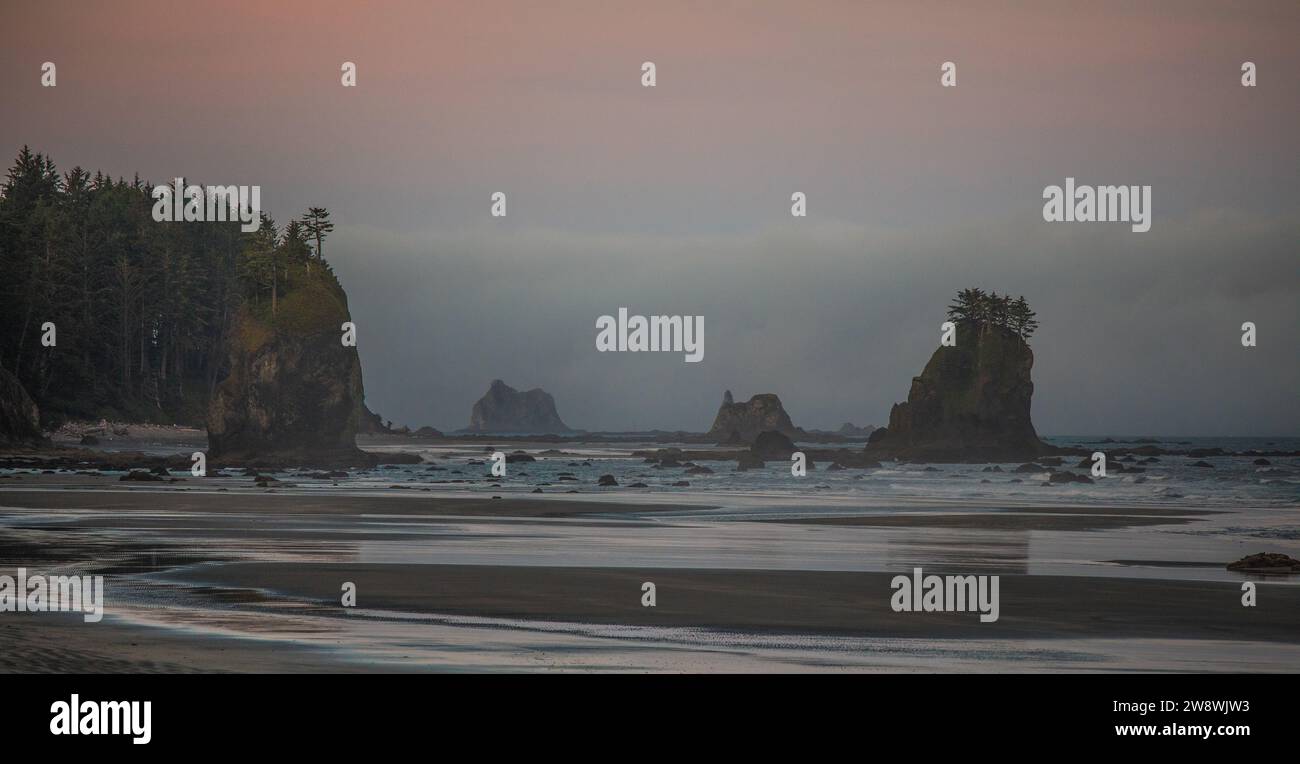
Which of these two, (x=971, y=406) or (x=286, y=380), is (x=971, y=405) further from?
(x=286, y=380)

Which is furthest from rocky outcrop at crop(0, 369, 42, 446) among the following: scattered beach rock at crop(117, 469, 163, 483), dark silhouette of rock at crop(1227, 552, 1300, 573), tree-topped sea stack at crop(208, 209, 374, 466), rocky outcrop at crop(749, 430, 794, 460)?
dark silhouette of rock at crop(1227, 552, 1300, 573)

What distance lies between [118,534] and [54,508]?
38.0 ft

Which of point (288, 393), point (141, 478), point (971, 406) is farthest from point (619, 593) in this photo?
point (971, 406)

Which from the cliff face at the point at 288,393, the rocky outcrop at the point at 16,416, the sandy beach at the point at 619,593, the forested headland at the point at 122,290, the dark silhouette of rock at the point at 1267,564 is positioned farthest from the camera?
the forested headland at the point at 122,290

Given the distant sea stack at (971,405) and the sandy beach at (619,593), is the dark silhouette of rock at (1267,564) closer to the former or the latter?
the sandy beach at (619,593)

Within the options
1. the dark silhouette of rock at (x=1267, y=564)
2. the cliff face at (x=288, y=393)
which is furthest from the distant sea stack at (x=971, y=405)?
the dark silhouette of rock at (x=1267, y=564)

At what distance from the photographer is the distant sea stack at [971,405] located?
112m

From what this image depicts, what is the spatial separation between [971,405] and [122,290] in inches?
3514

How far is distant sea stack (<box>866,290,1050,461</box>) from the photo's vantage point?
4422 inches

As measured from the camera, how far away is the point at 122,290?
449 feet

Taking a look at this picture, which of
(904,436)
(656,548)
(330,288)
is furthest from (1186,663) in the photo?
(904,436)

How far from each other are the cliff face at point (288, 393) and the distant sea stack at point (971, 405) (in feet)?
160

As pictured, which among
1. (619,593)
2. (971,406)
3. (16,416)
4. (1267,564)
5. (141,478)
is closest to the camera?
(619,593)

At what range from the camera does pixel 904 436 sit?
116 m
